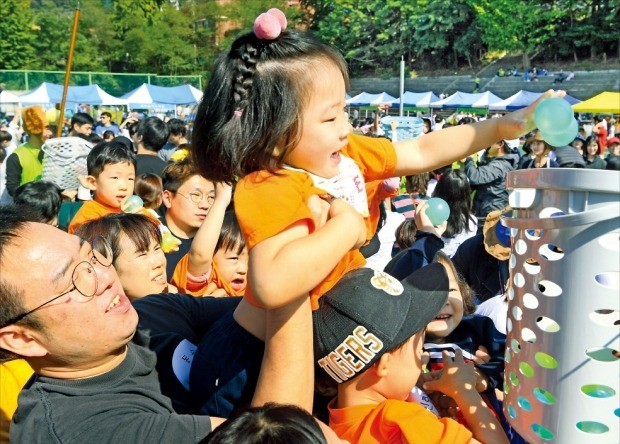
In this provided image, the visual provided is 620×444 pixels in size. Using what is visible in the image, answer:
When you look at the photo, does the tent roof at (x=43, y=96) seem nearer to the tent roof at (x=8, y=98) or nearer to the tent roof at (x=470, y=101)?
the tent roof at (x=8, y=98)

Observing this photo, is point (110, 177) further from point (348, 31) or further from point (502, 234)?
point (348, 31)

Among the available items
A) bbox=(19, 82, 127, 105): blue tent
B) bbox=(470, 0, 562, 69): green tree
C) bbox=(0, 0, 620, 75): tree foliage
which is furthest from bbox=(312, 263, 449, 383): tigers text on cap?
bbox=(470, 0, 562, 69): green tree

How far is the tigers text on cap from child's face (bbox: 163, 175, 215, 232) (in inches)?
88.0

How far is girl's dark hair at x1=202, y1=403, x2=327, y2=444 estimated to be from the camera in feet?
4.17

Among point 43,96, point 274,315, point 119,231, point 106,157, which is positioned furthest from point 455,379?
point 43,96

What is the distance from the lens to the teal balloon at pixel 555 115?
1.32 metres

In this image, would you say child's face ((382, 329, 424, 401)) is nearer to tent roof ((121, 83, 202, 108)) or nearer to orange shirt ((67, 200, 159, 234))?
orange shirt ((67, 200, 159, 234))

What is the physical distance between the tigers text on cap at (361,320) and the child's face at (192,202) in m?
2.24

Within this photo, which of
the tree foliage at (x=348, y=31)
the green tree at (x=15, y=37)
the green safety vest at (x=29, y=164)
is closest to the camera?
the green safety vest at (x=29, y=164)

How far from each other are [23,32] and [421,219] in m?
51.4

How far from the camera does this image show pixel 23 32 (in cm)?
4703

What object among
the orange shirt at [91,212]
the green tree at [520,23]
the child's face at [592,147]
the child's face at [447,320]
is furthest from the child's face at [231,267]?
the green tree at [520,23]

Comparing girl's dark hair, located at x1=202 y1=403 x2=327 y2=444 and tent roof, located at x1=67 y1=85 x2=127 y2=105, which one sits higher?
tent roof, located at x1=67 y1=85 x2=127 y2=105

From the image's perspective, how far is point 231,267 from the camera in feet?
10.3
